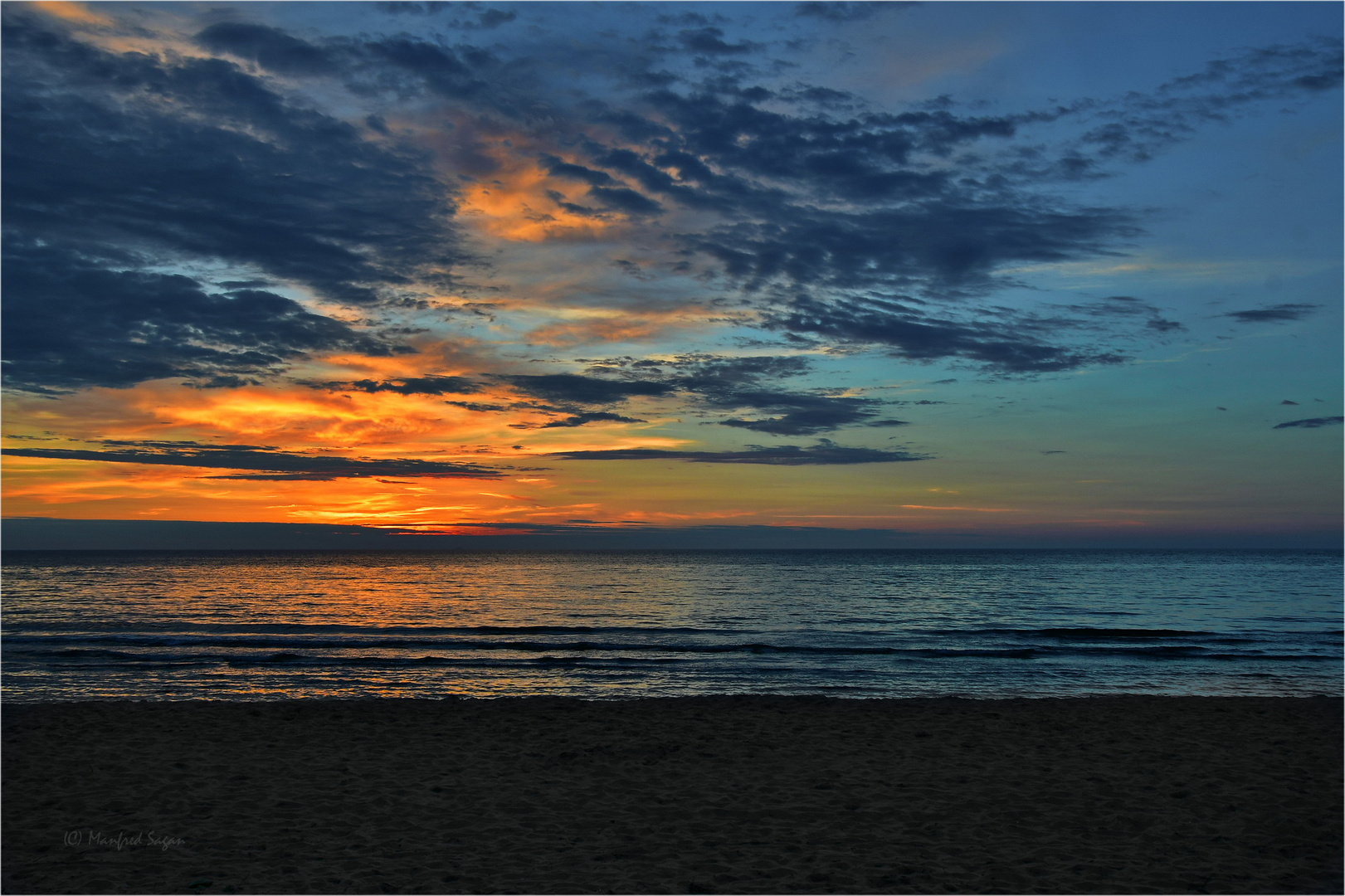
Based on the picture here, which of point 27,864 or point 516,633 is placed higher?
point 27,864

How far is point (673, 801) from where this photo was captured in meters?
11.3

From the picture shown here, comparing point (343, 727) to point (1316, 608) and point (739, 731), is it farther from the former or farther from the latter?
point (1316, 608)

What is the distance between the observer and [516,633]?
36625 mm

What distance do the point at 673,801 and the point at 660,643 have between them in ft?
73.3

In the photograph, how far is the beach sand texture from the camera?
853 cm

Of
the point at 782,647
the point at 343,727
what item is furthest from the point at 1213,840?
the point at 782,647

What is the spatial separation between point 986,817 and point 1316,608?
54235mm
